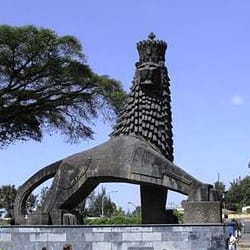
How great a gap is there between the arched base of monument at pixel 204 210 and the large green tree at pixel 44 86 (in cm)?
1322

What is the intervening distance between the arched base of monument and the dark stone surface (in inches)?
33.7

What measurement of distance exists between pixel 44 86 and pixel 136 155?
42.0 ft

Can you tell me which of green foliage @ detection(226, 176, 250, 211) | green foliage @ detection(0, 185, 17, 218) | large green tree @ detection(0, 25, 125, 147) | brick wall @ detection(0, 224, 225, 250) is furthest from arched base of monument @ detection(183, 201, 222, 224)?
green foliage @ detection(226, 176, 250, 211)

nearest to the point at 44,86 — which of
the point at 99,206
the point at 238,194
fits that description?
the point at 99,206

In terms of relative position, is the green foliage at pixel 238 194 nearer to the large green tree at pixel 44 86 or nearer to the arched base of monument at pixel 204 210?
the large green tree at pixel 44 86

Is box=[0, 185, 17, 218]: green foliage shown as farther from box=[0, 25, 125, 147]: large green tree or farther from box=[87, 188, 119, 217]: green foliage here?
box=[0, 25, 125, 147]: large green tree

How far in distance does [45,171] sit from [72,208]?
141 centimetres

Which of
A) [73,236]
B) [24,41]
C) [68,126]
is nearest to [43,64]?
[24,41]

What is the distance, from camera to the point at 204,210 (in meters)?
16.4

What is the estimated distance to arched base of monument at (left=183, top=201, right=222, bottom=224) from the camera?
16328 mm

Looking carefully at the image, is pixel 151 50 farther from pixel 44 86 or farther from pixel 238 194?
pixel 238 194

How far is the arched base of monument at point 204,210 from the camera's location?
16328mm

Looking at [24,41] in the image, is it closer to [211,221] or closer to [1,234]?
[1,234]

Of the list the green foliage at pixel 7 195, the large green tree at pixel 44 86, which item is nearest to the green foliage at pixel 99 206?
the green foliage at pixel 7 195
